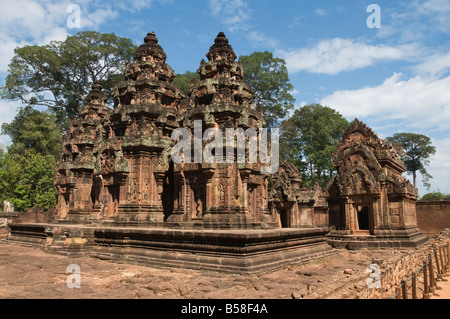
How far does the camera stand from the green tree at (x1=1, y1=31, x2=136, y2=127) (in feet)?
100

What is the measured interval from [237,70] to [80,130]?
9759mm

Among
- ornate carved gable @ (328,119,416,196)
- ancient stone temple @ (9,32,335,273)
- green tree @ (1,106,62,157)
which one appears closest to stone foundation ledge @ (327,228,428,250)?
ornate carved gable @ (328,119,416,196)

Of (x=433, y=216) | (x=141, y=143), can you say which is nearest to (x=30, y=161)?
(x=141, y=143)

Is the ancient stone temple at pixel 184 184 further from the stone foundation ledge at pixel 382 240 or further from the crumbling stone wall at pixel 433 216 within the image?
the crumbling stone wall at pixel 433 216

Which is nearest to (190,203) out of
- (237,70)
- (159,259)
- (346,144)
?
(159,259)

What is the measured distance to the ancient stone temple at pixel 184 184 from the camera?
7762mm

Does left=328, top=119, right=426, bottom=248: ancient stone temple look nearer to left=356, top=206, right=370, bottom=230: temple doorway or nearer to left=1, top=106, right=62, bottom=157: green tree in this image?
left=356, top=206, right=370, bottom=230: temple doorway

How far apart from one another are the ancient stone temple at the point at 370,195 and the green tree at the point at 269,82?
1729cm

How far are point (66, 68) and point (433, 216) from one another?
102 ft

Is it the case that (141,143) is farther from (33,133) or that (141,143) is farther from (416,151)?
(416,151)

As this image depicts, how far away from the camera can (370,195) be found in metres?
14.2

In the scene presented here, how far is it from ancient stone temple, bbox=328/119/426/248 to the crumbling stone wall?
5061mm

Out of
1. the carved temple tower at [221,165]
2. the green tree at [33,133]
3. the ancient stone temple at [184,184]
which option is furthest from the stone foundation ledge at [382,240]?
the green tree at [33,133]
